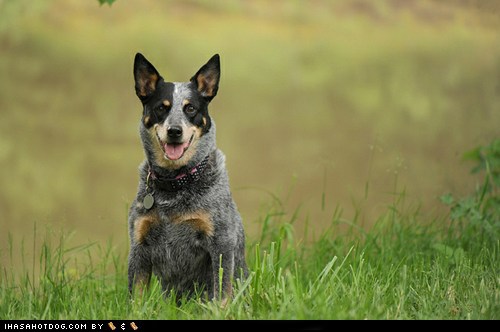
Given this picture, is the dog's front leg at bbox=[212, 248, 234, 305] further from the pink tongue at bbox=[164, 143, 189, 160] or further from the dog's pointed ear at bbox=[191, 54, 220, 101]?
the dog's pointed ear at bbox=[191, 54, 220, 101]

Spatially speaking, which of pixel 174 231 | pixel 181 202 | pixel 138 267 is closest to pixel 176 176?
pixel 181 202

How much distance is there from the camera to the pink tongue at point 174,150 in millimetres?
3832

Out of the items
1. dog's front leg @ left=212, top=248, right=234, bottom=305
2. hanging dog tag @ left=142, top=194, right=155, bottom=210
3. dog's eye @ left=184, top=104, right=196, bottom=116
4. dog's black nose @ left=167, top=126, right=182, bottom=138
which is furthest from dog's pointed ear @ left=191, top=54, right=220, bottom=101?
dog's front leg @ left=212, top=248, right=234, bottom=305

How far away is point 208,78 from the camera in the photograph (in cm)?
402

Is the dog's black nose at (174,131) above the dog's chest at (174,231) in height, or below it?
above

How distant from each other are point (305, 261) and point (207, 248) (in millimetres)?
1281

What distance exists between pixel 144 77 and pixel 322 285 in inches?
52.7

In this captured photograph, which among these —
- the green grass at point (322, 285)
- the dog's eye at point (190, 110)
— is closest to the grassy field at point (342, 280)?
the green grass at point (322, 285)

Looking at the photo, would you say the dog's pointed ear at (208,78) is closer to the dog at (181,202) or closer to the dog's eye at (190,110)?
the dog at (181,202)

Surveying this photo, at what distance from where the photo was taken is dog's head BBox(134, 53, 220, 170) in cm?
384

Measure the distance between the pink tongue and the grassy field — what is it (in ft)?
1.90

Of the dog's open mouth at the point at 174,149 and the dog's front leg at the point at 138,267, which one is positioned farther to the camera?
the dog's front leg at the point at 138,267

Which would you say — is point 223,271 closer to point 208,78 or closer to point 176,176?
point 176,176
